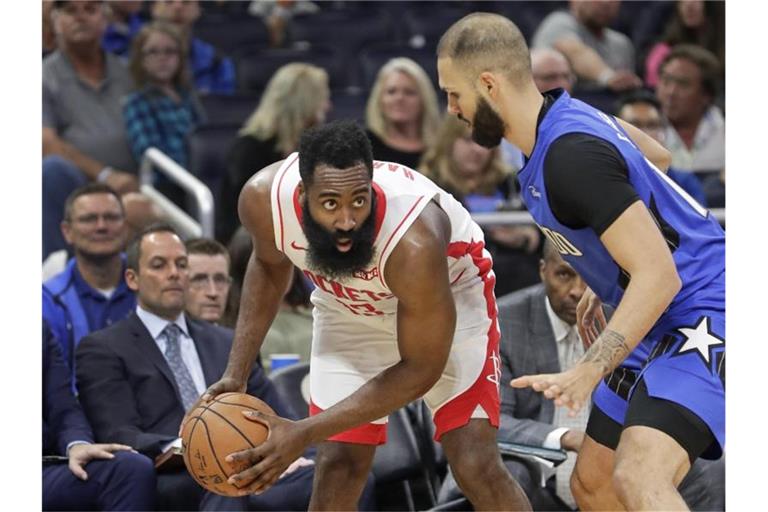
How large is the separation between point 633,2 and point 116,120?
4596 mm

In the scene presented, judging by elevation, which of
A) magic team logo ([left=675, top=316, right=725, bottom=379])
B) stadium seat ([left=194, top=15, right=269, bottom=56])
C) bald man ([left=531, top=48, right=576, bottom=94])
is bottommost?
magic team logo ([left=675, top=316, right=725, bottom=379])

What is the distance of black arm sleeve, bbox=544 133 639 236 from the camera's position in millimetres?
3332

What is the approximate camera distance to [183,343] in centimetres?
544

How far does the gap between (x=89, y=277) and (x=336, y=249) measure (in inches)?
104

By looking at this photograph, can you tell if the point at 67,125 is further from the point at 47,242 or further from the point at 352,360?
the point at 352,360

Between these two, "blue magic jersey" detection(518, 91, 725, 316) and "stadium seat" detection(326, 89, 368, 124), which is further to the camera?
"stadium seat" detection(326, 89, 368, 124)

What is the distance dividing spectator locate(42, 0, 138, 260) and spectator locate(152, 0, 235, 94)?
0.96m

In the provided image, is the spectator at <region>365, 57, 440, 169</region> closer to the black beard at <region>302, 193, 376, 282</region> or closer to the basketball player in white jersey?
the basketball player in white jersey

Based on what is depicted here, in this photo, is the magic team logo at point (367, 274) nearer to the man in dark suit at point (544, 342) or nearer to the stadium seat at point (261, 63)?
the man in dark suit at point (544, 342)

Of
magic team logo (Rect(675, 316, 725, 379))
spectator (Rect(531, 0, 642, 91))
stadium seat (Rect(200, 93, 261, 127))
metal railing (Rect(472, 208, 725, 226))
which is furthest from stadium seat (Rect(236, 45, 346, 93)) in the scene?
magic team logo (Rect(675, 316, 725, 379))

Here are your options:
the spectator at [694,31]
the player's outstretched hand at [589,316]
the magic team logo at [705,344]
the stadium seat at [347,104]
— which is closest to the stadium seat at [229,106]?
the stadium seat at [347,104]

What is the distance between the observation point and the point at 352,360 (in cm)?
421

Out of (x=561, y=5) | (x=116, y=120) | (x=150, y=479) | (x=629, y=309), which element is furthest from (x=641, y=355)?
(x=561, y=5)

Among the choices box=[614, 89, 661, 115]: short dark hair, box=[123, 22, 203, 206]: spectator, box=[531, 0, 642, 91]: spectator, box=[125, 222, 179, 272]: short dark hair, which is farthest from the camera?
box=[531, 0, 642, 91]: spectator
